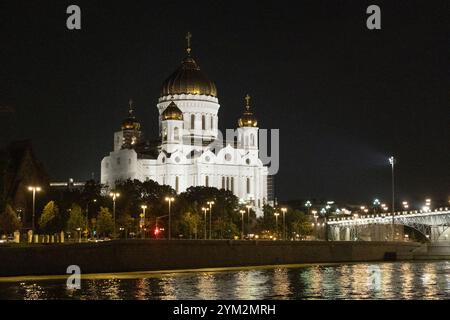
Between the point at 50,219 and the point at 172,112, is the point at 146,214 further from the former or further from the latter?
the point at 172,112

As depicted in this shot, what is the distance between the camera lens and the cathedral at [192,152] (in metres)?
134

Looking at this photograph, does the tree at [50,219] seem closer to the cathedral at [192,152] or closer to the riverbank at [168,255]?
the riverbank at [168,255]

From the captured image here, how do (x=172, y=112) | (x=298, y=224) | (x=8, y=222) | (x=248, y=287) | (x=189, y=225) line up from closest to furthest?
(x=248, y=287) → (x=8, y=222) → (x=189, y=225) → (x=298, y=224) → (x=172, y=112)

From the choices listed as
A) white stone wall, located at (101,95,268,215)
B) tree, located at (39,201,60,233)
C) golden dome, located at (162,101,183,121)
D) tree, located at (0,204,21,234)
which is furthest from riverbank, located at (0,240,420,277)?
golden dome, located at (162,101,183,121)

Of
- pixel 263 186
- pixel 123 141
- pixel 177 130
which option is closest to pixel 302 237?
pixel 263 186

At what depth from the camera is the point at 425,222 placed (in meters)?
133

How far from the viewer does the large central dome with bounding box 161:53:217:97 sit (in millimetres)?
137125

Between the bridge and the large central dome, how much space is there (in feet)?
104

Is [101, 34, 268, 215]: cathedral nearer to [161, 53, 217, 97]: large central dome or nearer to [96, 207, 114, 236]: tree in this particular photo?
[161, 53, 217, 97]: large central dome

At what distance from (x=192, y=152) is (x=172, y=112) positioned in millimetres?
6524

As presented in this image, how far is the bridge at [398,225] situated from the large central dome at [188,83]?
104 feet

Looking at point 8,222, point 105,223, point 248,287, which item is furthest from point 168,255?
point 105,223

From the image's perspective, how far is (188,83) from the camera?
13712 cm
